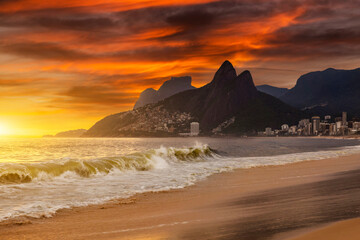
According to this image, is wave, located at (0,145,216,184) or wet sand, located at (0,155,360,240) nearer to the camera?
wet sand, located at (0,155,360,240)

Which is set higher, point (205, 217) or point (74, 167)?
point (74, 167)

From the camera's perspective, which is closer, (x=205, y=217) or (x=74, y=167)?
(x=205, y=217)

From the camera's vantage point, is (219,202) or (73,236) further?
(219,202)

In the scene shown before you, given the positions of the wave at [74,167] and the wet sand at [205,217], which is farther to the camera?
the wave at [74,167]

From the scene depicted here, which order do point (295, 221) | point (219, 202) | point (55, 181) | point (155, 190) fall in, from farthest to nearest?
point (55, 181) → point (155, 190) → point (219, 202) → point (295, 221)

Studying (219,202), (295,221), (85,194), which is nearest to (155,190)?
(85,194)

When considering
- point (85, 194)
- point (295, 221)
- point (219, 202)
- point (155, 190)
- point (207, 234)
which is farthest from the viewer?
point (155, 190)

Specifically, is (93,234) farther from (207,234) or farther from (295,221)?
(295,221)
